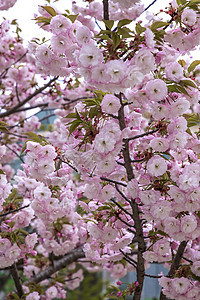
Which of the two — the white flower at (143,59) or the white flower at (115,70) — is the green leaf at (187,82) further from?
the white flower at (115,70)

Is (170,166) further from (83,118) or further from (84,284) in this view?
(84,284)

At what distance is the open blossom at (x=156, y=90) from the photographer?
1.23 meters

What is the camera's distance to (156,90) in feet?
4.09

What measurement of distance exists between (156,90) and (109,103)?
0.62ft

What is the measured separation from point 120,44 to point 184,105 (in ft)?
1.15

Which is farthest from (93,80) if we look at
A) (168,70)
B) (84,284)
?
(84,284)

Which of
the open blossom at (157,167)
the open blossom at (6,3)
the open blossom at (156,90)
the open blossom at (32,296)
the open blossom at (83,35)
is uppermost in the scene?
the open blossom at (6,3)

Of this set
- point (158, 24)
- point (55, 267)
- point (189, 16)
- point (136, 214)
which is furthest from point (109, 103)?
point (55, 267)

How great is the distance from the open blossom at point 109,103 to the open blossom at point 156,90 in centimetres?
13

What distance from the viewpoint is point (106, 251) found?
7.04 ft

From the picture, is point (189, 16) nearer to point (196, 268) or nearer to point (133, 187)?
point (133, 187)

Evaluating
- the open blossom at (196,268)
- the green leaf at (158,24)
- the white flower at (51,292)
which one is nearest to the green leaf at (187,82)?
the green leaf at (158,24)

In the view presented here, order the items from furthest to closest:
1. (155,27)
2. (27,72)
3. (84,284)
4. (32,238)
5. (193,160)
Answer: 1. (84,284)
2. (27,72)
3. (32,238)
4. (193,160)
5. (155,27)

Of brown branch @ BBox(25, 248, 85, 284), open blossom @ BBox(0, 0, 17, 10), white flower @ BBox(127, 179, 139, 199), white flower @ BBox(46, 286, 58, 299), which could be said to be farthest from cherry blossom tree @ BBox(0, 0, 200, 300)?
white flower @ BBox(46, 286, 58, 299)
